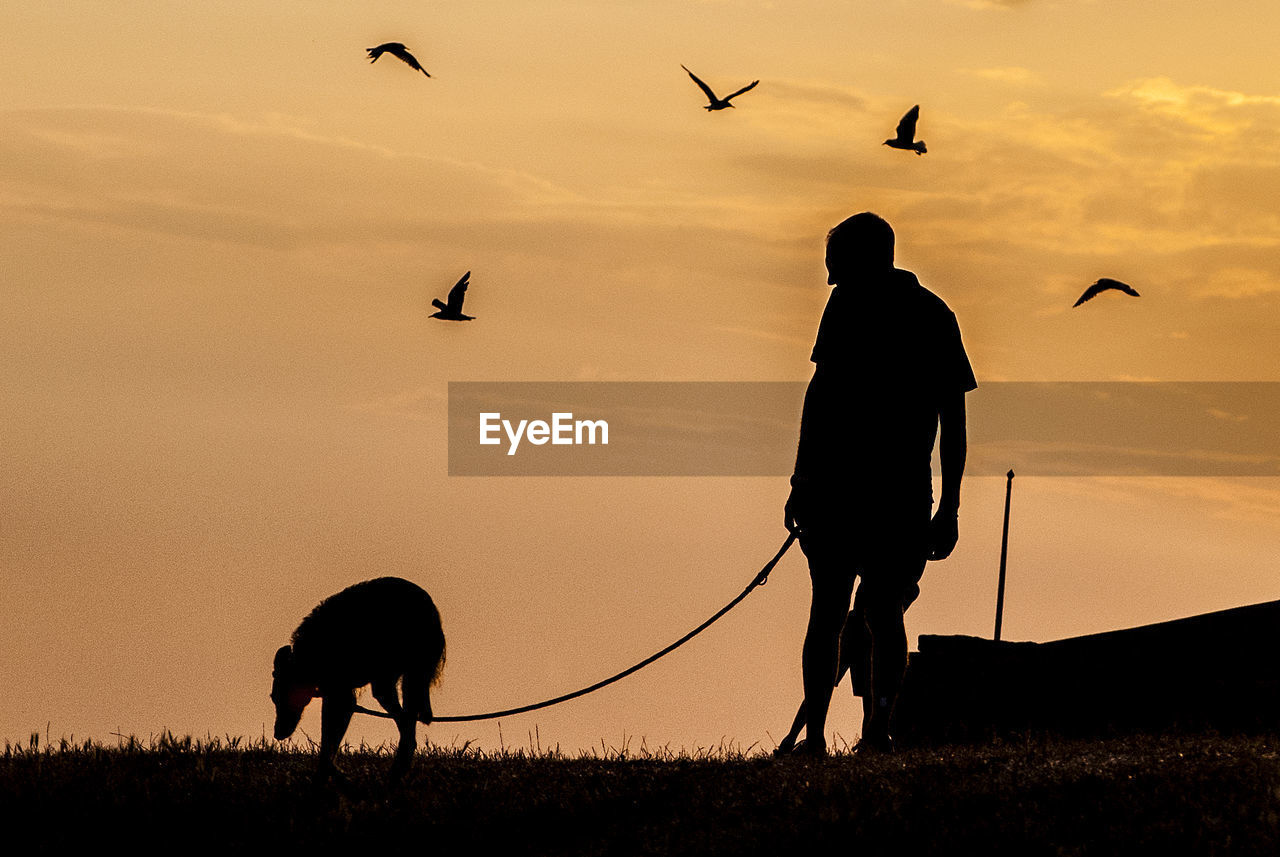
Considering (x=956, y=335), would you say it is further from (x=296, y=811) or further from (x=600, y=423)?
(x=600, y=423)

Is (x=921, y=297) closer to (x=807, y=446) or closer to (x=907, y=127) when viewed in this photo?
(x=807, y=446)

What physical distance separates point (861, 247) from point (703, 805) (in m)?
3.55

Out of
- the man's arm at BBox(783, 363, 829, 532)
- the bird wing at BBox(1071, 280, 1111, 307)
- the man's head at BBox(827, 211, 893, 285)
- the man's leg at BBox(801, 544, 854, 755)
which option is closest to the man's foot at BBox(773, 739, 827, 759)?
the man's leg at BBox(801, 544, 854, 755)

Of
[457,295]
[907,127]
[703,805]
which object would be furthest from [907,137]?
[703,805]

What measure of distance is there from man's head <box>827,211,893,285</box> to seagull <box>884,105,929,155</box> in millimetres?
4894

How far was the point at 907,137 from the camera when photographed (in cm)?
1423

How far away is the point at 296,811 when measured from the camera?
346 inches

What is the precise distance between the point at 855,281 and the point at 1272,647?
5.92m

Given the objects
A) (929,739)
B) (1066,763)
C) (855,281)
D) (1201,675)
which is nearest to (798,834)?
(1066,763)

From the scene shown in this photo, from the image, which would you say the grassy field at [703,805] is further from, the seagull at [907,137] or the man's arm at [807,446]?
the seagull at [907,137]

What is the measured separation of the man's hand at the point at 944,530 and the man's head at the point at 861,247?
62.6 inches

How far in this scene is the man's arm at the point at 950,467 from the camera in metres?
9.42

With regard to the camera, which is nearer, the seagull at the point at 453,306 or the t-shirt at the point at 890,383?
the t-shirt at the point at 890,383

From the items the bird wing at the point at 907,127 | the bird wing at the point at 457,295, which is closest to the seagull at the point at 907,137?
the bird wing at the point at 907,127
